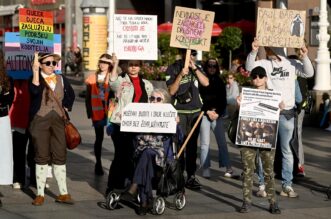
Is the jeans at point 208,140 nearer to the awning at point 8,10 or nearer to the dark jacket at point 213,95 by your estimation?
the dark jacket at point 213,95

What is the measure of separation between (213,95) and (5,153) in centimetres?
329

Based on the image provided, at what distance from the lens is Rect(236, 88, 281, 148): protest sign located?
10.2 m

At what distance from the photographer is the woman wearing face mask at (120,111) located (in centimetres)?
1052

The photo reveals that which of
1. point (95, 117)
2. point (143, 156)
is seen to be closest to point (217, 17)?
point (95, 117)

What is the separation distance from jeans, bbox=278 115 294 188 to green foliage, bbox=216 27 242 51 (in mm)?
23982

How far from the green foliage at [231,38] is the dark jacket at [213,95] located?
74.5 feet

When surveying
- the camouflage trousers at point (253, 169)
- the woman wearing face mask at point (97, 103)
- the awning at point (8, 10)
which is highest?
the awning at point (8, 10)

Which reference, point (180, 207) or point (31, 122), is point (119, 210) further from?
point (31, 122)

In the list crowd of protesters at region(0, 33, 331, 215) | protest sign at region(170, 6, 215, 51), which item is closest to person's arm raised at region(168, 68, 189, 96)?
crowd of protesters at region(0, 33, 331, 215)

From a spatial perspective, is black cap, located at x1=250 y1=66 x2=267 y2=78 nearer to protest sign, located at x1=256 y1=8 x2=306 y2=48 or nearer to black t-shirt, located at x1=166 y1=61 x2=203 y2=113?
protest sign, located at x1=256 y1=8 x2=306 y2=48

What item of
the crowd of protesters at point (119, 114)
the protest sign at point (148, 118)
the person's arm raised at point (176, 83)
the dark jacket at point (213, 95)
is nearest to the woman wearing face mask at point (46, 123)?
the crowd of protesters at point (119, 114)

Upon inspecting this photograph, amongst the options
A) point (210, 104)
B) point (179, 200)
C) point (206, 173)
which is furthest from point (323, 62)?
point (179, 200)

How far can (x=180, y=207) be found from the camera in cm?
1019

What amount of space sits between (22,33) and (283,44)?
10.9ft
